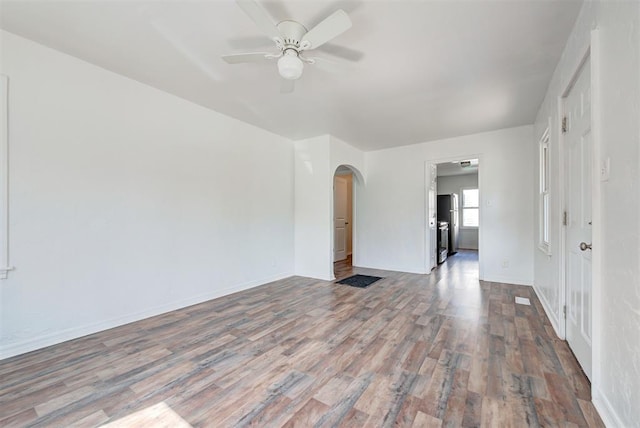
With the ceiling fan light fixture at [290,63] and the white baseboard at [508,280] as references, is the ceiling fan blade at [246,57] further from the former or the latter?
the white baseboard at [508,280]

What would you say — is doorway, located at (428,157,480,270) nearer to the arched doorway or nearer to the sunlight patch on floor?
the arched doorway

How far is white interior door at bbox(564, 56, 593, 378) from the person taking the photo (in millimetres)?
1737

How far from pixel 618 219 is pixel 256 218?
146 inches

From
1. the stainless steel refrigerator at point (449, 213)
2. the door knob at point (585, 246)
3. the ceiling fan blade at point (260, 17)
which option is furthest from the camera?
the stainless steel refrigerator at point (449, 213)

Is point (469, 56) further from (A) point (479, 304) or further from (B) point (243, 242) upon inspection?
(B) point (243, 242)

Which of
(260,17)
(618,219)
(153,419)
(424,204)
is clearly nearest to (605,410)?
(618,219)

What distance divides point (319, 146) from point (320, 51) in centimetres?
236

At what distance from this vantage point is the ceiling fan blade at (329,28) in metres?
1.57

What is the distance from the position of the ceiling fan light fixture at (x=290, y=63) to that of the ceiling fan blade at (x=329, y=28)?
0.11 metres

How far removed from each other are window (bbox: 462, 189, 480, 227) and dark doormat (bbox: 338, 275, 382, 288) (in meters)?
5.53

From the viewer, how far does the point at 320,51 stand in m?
2.22

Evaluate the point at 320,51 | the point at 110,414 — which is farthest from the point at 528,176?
the point at 110,414

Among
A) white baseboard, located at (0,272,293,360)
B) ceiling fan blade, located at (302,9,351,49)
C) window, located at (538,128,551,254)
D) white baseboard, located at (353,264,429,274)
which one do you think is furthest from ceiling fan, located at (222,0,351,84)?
white baseboard, located at (353,264,429,274)

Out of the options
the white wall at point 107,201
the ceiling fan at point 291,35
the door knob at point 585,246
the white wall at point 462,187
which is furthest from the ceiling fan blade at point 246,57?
the white wall at point 462,187
